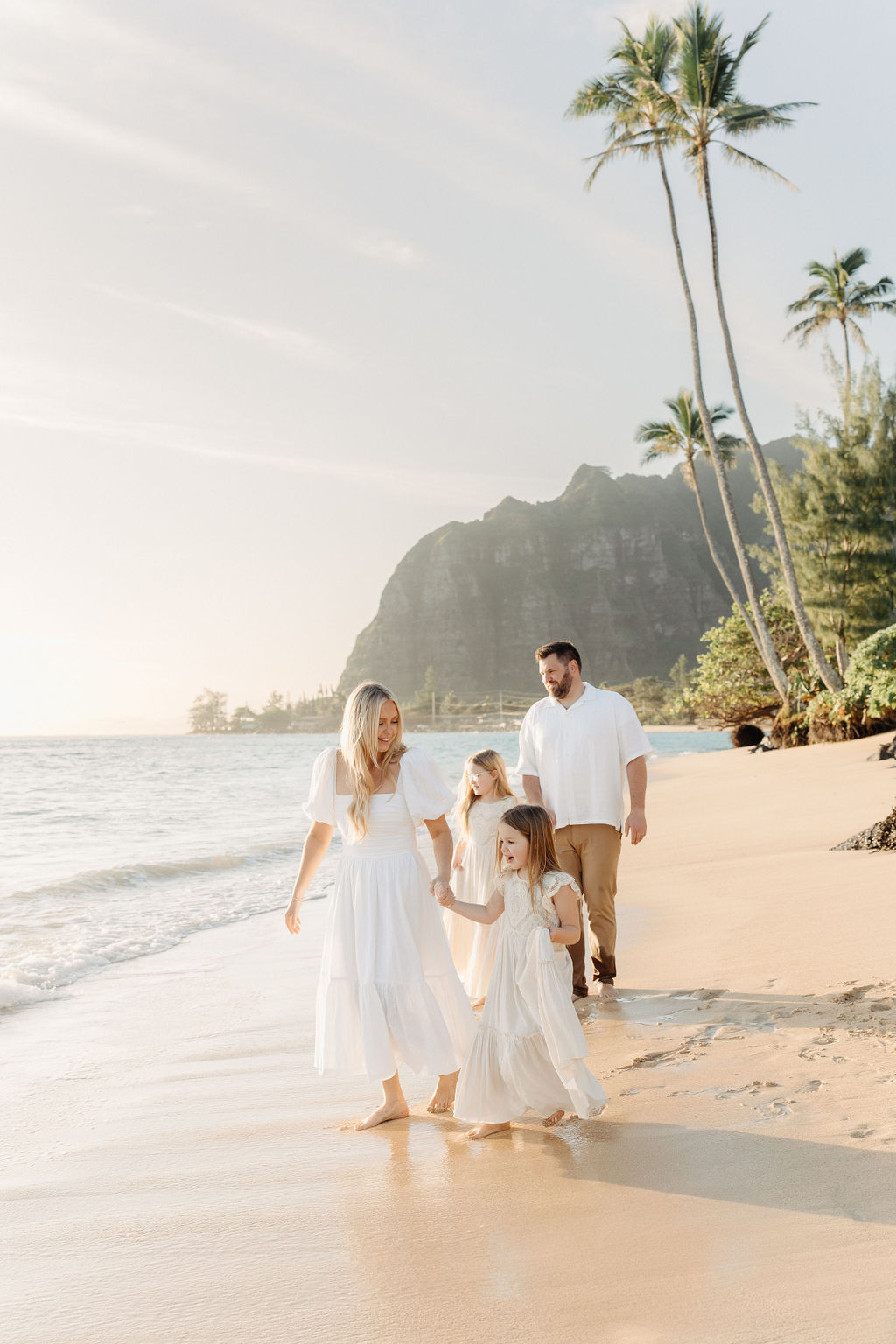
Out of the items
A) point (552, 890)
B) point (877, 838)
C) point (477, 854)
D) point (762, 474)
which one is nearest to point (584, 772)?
point (477, 854)

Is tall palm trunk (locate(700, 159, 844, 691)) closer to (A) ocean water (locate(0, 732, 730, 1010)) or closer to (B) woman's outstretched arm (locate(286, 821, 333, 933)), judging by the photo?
(A) ocean water (locate(0, 732, 730, 1010))

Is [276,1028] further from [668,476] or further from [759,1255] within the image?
[668,476]

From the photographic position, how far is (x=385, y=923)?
12.6 ft

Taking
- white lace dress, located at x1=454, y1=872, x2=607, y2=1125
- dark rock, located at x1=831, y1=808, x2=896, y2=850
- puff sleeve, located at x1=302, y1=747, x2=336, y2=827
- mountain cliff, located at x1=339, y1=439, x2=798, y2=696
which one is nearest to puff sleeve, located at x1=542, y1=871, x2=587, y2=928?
white lace dress, located at x1=454, y1=872, x2=607, y2=1125

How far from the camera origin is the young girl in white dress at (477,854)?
5406mm

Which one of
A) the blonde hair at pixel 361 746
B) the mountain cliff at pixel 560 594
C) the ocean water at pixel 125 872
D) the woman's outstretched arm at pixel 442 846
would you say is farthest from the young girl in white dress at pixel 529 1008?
the mountain cliff at pixel 560 594

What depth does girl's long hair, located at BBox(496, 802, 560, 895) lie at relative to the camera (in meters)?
3.74

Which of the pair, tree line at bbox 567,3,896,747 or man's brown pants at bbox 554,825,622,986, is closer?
man's brown pants at bbox 554,825,622,986

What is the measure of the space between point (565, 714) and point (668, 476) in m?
197

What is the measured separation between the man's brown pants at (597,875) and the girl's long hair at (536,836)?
1657 millimetres

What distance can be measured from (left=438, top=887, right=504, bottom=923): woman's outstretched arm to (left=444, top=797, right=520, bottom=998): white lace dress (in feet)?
4.90

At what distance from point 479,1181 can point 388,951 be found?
3.07ft

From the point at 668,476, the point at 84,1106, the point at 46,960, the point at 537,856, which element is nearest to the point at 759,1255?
the point at 537,856

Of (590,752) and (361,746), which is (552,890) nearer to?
(361,746)
